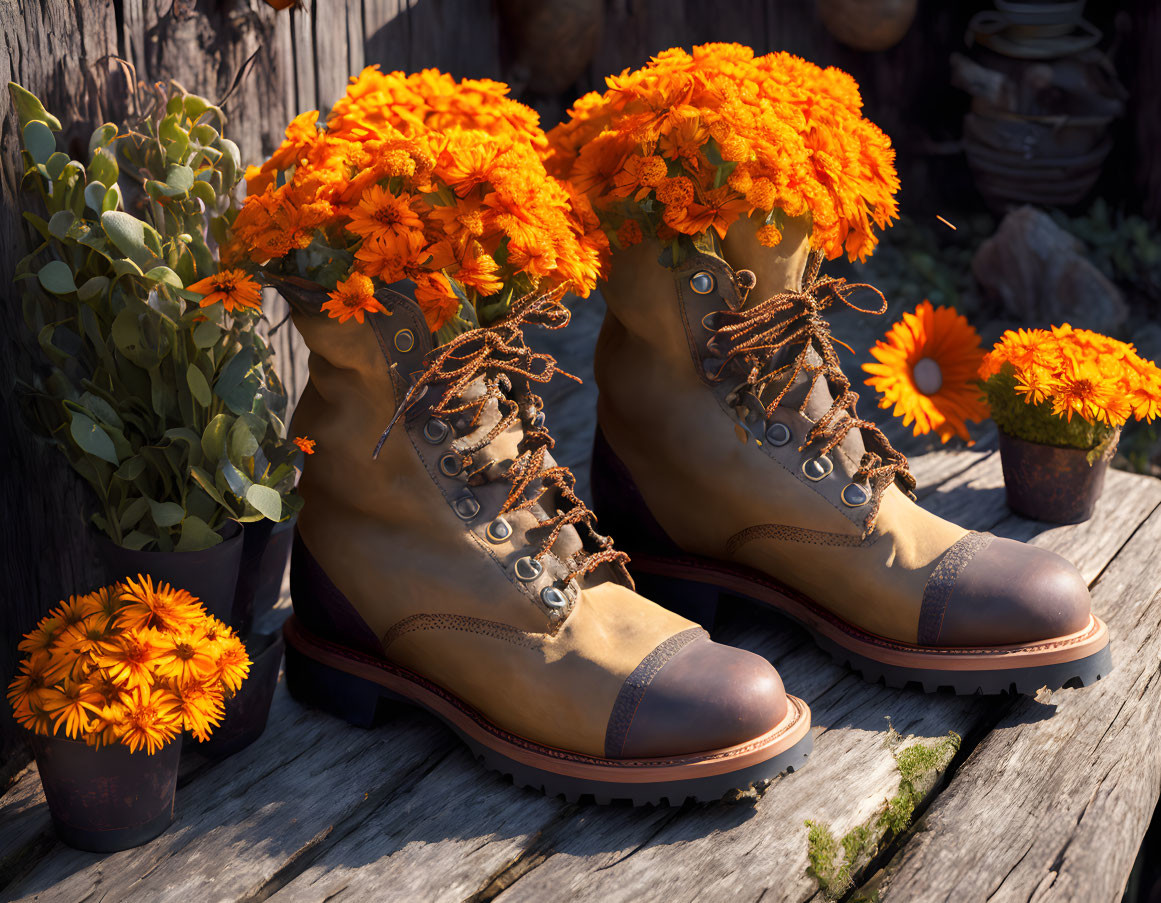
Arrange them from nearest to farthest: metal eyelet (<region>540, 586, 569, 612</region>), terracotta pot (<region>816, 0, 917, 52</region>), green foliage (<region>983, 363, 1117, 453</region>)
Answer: metal eyelet (<region>540, 586, 569, 612</region>)
green foliage (<region>983, 363, 1117, 453</region>)
terracotta pot (<region>816, 0, 917, 52</region>)

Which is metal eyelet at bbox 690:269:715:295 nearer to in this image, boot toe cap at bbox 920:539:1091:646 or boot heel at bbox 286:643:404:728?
boot toe cap at bbox 920:539:1091:646

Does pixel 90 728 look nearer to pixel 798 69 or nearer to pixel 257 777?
pixel 257 777

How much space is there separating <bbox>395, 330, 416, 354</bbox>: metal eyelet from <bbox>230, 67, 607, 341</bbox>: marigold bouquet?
3 cm

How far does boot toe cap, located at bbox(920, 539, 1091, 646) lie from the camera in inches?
64.5

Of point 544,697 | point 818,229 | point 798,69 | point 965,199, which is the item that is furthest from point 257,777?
point 965,199

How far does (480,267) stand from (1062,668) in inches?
40.1

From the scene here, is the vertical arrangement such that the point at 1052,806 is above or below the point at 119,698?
below

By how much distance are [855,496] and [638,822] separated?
1.95 feet

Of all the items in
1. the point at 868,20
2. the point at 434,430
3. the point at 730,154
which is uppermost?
the point at 868,20

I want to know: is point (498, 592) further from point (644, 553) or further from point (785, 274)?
point (785, 274)

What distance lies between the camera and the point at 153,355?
151cm

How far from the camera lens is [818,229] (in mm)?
1751

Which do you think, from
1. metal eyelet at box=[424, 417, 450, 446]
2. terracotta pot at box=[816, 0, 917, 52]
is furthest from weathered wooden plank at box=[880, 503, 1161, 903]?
terracotta pot at box=[816, 0, 917, 52]

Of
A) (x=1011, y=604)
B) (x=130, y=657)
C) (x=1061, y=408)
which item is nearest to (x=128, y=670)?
(x=130, y=657)
